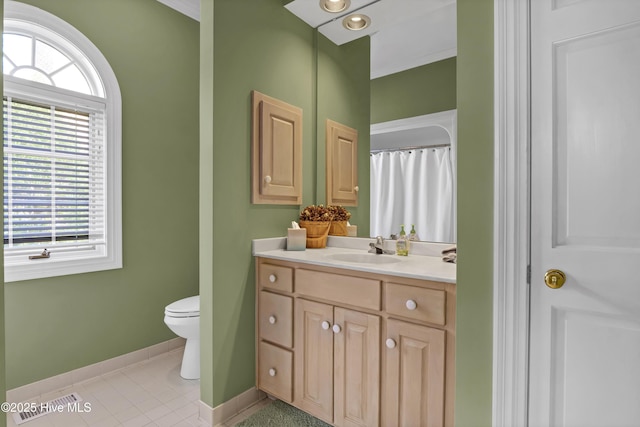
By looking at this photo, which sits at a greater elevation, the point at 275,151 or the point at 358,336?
the point at 275,151

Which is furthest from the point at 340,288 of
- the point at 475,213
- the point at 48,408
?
the point at 48,408

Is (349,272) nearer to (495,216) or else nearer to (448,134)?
→ (495,216)

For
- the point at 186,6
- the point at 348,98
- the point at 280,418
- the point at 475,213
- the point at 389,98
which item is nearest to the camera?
the point at 475,213

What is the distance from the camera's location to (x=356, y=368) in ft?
5.20

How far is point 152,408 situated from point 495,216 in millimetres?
2102

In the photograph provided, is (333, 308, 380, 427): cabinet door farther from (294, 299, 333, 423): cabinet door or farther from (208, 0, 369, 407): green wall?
(208, 0, 369, 407): green wall

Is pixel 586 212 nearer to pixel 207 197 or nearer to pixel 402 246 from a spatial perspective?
pixel 402 246

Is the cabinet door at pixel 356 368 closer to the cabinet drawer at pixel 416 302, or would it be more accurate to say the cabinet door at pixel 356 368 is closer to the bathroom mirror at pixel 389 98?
the cabinet drawer at pixel 416 302

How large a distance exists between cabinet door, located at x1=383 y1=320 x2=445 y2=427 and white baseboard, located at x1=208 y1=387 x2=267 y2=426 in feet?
2.88

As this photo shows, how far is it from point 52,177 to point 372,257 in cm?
212

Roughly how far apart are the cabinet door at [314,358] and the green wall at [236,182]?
37 centimetres

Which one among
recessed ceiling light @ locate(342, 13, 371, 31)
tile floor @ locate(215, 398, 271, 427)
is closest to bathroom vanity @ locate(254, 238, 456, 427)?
tile floor @ locate(215, 398, 271, 427)

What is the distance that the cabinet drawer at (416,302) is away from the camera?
1323 mm

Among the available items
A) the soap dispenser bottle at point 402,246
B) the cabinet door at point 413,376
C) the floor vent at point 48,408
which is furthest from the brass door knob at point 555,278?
the floor vent at point 48,408
